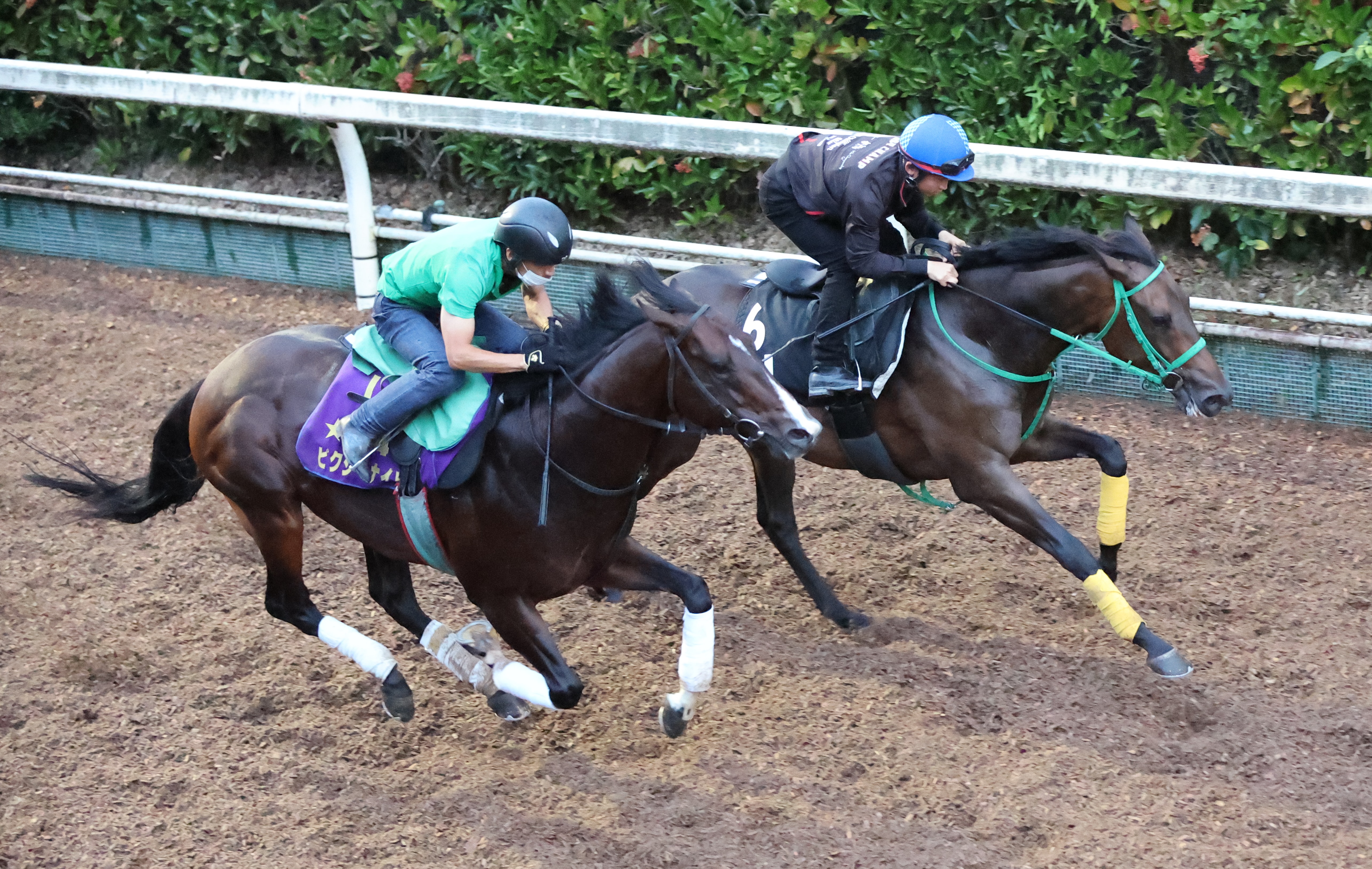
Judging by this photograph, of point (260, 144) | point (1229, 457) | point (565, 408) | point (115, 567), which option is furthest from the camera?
point (260, 144)

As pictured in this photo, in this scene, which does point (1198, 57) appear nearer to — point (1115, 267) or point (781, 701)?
point (1115, 267)

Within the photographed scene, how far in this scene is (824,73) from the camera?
8.39 m

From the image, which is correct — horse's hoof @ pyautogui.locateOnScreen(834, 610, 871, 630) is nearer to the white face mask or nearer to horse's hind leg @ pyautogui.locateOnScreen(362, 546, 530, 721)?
horse's hind leg @ pyautogui.locateOnScreen(362, 546, 530, 721)

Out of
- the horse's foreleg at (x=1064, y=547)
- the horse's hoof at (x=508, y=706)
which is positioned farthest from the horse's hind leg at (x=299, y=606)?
the horse's foreleg at (x=1064, y=547)

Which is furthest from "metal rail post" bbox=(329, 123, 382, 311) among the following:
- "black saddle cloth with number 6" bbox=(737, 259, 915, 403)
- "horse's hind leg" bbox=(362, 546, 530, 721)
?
"black saddle cloth with number 6" bbox=(737, 259, 915, 403)

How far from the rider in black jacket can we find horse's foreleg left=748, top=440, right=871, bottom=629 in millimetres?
548

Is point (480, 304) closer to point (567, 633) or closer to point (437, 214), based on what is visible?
point (567, 633)

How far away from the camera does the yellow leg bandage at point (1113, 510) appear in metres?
5.34

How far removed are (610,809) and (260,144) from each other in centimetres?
761

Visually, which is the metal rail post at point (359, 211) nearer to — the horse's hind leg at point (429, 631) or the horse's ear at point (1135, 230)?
the horse's hind leg at point (429, 631)

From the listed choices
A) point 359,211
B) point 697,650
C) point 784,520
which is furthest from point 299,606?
point 359,211

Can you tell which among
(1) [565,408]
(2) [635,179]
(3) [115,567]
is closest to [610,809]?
(1) [565,408]

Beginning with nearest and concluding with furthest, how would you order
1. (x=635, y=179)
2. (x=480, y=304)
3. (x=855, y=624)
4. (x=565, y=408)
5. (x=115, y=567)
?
(x=565, y=408), (x=480, y=304), (x=855, y=624), (x=115, y=567), (x=635, y=179)

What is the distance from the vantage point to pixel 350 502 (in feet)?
15.8
